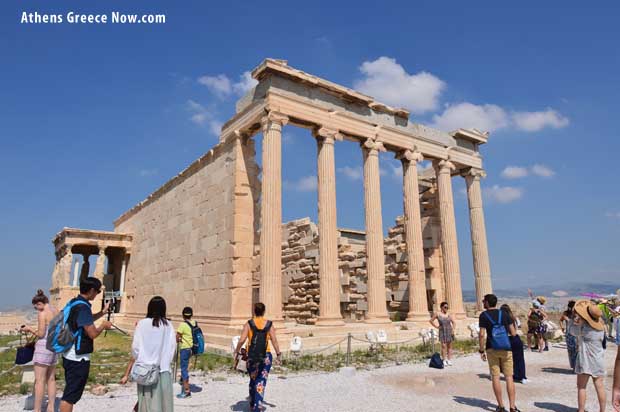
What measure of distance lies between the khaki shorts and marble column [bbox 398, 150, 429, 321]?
37.8ft

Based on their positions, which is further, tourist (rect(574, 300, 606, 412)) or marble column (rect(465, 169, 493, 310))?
marble column (rect(465, 169, 493, 310))

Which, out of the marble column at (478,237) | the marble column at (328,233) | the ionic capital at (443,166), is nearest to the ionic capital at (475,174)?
the marble column at (478,237)

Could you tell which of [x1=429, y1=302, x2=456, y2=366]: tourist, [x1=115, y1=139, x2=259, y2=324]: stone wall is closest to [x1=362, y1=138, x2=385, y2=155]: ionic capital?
[x1=115, y1=139, x2=259, y2=324]: stone wall

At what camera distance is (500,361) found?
6477 millimetres

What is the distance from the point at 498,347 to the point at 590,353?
1120 mm

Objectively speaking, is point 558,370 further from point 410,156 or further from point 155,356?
point 410,156

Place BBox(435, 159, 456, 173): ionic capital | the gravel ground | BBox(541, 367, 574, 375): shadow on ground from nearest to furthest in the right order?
the gravel ground, BBox(541, 367, 574, 375): shadow on ground, BBox(435, 159, 456, 173): ionic capital

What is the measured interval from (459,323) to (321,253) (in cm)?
737

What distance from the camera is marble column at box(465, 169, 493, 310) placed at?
20672 millimetres

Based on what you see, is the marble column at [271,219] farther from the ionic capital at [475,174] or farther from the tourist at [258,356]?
the ionic capital at [475,174]

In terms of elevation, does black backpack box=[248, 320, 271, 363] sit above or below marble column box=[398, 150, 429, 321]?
below

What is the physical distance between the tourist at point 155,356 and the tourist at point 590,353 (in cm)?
520

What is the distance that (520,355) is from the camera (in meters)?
8.98

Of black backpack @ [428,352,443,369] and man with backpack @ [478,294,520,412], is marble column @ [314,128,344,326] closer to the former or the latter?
black backpack @ [428,352,443,369]
